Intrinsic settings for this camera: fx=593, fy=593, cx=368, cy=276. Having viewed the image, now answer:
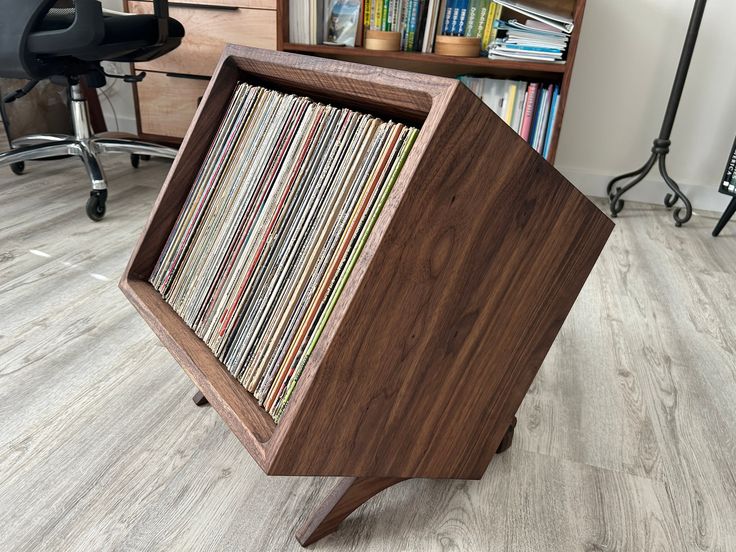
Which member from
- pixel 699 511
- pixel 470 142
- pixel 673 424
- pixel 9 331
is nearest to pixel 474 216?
pixel 470 142

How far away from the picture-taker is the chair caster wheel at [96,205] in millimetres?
1919

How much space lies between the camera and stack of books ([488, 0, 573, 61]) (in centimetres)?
199

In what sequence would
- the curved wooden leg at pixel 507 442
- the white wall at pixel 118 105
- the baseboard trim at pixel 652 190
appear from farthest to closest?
the white wall at pixel 118 105 < the baseboard trim at pixel 652 190 < the curved wooden leg at pixel 507 442

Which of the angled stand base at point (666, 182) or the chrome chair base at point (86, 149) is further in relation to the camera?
the angled stand base at point (666, 182)

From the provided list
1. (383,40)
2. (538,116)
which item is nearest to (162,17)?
(383,40)

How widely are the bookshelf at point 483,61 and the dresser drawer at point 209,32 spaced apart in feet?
0.19

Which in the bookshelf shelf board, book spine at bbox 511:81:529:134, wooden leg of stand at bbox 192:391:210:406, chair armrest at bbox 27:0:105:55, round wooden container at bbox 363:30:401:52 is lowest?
wooden leg of stand at bbox 192:391:210:406

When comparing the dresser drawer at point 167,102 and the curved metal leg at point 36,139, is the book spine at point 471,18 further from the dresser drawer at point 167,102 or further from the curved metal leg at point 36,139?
the curved metal leg at point 36,139

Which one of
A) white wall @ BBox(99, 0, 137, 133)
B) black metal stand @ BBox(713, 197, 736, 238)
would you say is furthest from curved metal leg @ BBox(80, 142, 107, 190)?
black metal stand @ BBox(713, 197, 736, 238)

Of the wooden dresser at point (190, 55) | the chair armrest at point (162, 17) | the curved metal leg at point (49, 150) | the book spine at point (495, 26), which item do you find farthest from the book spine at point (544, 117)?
the curved metal leg at point (49, 150)

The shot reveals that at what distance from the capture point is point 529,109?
2.13m

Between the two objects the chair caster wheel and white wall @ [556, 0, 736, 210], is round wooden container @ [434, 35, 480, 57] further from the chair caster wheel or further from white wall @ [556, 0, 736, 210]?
the chair caster wheel

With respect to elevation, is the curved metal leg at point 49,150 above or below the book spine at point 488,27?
below

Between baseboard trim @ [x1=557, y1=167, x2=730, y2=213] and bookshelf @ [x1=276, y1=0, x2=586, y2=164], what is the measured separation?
17.4 inches
